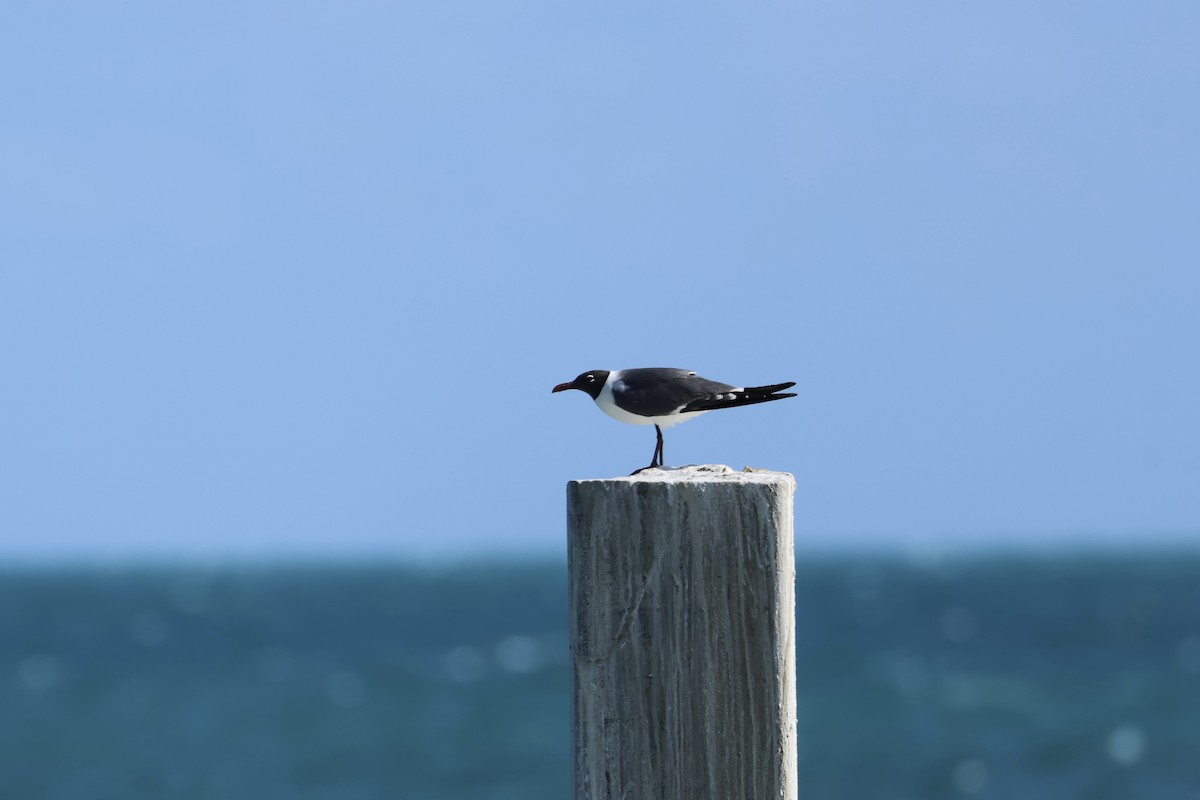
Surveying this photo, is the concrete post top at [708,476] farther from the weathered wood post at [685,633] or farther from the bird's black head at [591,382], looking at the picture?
the bird's black head at [591,382]

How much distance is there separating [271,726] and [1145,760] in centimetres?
1774

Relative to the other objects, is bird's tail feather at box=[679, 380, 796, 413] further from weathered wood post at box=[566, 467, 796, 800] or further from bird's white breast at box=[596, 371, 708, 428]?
weathered wood post at box=[566, 467, 796, 800]

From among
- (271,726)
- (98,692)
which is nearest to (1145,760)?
(271,726)

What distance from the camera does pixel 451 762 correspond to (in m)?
29.3

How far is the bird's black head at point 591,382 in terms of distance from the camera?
4.68m

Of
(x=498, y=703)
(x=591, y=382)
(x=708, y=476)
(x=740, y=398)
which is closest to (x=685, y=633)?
(x=708, y=476)

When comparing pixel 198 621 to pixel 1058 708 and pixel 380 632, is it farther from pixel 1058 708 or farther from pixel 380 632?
pixel 1058 708

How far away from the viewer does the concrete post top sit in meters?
3.12

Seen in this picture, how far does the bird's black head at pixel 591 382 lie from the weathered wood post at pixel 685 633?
1.53 metres

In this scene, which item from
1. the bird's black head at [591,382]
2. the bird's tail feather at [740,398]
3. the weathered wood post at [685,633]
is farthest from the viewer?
the bird's black head at [591,382]

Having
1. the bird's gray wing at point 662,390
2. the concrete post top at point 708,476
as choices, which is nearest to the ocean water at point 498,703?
the bird's gray wing at point 662,390

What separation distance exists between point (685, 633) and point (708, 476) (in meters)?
0.33

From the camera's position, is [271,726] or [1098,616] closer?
[271,726]

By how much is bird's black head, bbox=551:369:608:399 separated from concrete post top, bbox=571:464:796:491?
122 centimetres
